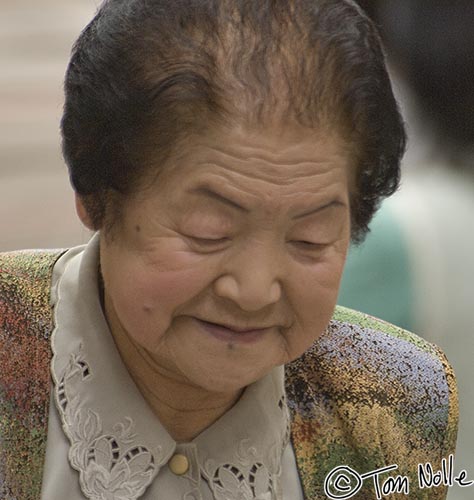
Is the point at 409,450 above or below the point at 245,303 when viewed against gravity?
below

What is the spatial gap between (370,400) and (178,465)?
0.38 metres

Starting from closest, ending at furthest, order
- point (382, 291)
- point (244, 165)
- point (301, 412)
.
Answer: point (244, 165)
point (301, 412)
point (382, 291)

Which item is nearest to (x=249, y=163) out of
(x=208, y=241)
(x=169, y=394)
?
(x=208, y=241)

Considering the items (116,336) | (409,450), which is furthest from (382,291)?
(116,336)

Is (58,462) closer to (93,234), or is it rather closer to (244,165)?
(93,234)

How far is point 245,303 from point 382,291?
0.95 metres

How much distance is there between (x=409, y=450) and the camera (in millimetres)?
1822

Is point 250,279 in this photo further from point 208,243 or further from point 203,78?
point 203,78

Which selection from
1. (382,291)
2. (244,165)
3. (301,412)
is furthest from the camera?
(382,291)

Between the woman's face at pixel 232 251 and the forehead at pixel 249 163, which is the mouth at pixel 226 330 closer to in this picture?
the woman's face at pixel 232 251

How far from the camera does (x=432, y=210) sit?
2367 millimetres

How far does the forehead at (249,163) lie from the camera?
1364 millimetres

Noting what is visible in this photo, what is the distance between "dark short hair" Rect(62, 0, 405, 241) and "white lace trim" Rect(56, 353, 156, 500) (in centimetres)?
29
